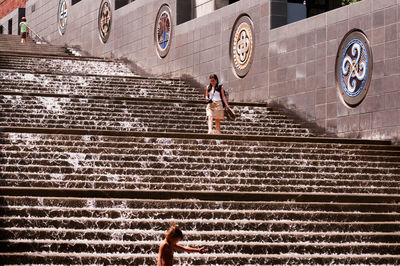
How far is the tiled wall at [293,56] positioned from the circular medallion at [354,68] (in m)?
0.15

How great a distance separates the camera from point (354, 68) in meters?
17.6

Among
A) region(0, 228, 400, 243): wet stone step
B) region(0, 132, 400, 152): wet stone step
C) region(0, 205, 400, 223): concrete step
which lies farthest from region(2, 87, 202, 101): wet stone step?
region(0, 228, 400, 243): wet stone step

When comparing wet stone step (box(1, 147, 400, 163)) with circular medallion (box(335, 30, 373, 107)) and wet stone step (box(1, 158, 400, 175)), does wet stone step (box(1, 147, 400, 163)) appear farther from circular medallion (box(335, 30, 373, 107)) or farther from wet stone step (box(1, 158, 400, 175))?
circular medallion (box(335, 30, 373, 107))

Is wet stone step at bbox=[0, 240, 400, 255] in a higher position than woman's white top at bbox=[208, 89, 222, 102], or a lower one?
lower

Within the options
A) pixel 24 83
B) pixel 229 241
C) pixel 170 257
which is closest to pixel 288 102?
pixel 24 83

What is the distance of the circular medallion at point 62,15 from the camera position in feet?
118

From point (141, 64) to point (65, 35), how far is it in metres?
9.23

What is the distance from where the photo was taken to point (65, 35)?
118 ft

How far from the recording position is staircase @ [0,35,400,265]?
1041cm

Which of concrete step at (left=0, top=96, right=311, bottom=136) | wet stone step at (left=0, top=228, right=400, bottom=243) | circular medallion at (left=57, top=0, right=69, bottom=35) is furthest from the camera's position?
circular medallion at (left=57, top=0, right=69, bottom=35)

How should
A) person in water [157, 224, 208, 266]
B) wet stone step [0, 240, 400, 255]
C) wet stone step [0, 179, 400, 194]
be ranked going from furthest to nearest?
wet stone step [0, 179, 400, 194] → wet stone step [0, 240, 400, 255] → person in water [157, 224, 208, 266]

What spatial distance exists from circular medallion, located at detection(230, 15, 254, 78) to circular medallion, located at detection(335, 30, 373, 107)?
3.87m

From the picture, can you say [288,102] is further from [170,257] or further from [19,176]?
[170,257]

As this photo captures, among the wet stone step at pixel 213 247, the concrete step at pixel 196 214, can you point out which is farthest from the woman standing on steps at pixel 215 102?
the wet stone step at pixel 213 247
